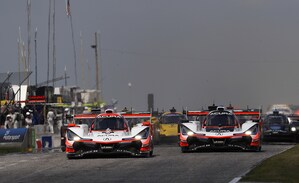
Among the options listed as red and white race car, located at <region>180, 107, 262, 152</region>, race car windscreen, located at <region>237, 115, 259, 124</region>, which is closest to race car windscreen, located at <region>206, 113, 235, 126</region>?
red and white race car, located at <region>180, 107, 262, 152</region>

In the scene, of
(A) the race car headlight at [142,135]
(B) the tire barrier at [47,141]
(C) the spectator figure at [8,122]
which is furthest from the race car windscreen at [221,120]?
(C) the spectator figure at [8,122]

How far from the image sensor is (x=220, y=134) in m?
28.0

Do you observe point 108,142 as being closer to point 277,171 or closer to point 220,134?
point 220,134

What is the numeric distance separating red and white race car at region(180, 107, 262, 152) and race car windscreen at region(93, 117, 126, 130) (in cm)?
233

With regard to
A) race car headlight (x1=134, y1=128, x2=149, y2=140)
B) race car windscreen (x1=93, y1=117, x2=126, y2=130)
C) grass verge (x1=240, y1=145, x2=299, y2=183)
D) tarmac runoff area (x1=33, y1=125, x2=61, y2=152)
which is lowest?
grass verge (x1=240, y1=145, x2=299, y2=183)

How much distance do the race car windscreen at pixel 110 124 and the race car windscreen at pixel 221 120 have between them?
3.46 meters

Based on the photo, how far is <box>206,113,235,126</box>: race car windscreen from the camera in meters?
28.9

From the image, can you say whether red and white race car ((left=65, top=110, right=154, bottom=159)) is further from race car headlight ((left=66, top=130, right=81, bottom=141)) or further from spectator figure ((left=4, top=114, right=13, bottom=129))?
spectator figure ((left=4, top=114, right=13, bottom=129))

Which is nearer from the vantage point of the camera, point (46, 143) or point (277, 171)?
point (277, 171)

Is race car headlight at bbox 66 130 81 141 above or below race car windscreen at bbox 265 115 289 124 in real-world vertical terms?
below

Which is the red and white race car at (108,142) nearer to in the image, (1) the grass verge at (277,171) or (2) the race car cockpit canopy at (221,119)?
(2) the race car cockpit canopy at (221,119)

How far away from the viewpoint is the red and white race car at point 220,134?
27.8 m

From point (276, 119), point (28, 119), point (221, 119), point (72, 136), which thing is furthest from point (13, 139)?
point (276, 119)

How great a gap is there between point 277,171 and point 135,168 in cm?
381
